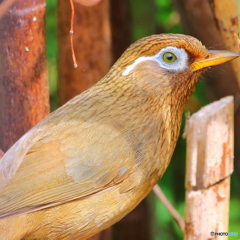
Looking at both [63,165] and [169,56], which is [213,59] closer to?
[169,56]

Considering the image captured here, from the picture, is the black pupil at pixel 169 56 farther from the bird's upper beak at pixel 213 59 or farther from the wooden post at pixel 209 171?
the wooden post at pixel 209 171

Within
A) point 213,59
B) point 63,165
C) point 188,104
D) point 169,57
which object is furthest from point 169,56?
point 188,104

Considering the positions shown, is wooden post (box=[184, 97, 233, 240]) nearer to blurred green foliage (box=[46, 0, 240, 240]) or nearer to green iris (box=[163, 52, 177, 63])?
green iris (box=[163, 52, 177, 63])

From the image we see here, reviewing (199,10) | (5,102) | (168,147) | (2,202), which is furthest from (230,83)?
(2,202)

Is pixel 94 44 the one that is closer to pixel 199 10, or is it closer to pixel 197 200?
pixel 199 10

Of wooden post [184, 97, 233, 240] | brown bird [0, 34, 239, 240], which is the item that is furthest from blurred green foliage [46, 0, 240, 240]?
brown bird [0, 34, 239, 240]

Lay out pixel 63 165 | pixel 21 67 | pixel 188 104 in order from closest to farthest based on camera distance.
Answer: pixel 63 165 → pixel 21 67 → pixel 188 104

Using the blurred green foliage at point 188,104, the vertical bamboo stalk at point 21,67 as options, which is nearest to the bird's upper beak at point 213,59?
the vertical bamboo stalk at point 21,67
